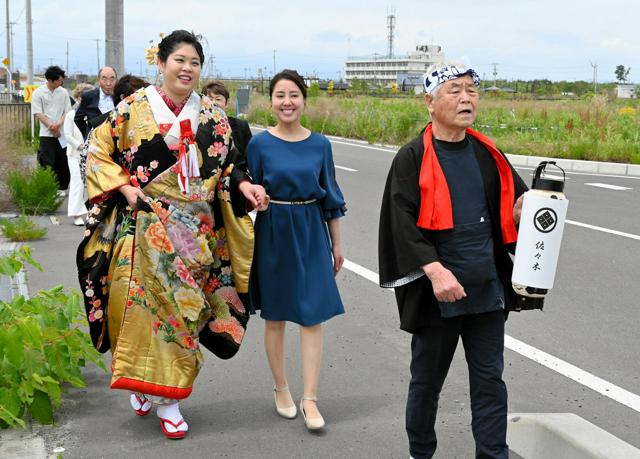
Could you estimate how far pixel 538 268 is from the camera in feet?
11.4

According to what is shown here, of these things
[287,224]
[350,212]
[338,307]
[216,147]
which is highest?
[216,147]

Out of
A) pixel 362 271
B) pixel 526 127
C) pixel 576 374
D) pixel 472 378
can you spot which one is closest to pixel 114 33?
pixel 362 271

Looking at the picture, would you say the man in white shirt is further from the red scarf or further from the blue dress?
the red scarf

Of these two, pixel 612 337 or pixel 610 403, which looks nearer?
pixel 610 403

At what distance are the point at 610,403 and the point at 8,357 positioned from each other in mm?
3212

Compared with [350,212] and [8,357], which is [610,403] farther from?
[350,212]

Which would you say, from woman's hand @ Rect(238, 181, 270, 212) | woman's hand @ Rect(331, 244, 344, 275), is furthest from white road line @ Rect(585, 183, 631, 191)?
woman's hand @ Rect(238, 181, 270, 212)

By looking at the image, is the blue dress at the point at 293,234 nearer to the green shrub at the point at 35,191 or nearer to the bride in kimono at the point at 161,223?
the bride in kimono at the point at 161,223

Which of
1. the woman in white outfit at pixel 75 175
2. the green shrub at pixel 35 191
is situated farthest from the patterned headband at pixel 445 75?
the green shrub at pixel 35 191

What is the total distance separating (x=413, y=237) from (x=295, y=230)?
3.55 ft

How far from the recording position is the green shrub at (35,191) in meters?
11.3

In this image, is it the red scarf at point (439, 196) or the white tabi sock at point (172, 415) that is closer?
the red scarf at point (439, 196)

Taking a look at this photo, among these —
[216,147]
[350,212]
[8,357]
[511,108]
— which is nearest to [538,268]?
[216,147]

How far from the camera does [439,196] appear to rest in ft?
12.0
